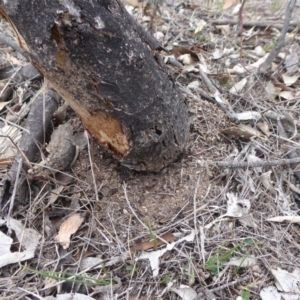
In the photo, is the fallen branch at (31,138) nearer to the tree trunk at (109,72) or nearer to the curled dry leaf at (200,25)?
the tree trunk at (109,72)

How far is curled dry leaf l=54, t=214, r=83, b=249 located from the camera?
1.43 m

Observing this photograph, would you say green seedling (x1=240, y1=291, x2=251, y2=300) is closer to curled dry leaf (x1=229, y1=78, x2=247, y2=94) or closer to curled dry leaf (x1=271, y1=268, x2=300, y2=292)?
curled dry leaf (x1=271, y1=268, x2=300, y2=292)

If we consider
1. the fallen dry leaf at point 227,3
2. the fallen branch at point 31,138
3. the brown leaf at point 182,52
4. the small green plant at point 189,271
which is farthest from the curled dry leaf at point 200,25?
the small green plant at point 189,271

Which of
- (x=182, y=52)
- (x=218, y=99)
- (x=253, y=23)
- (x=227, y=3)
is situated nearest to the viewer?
(x=218, y=99)

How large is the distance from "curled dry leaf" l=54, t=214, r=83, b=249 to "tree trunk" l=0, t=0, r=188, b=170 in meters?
0.29

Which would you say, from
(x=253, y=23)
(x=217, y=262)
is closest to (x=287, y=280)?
(x=217, y=262)

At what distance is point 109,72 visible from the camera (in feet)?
3.82

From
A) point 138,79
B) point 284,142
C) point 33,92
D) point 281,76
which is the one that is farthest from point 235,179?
point 33,92

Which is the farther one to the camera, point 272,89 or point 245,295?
point 272,89

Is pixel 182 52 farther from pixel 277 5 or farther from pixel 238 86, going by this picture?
pixel 277 5

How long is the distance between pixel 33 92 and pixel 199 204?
1050mm

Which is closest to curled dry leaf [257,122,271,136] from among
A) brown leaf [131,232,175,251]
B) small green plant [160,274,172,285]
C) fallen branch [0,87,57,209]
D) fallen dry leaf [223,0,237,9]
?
brown leaf [131,232,175,251]

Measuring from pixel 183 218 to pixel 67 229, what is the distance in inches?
17.6

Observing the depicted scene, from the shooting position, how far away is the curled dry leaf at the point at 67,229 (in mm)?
1431
